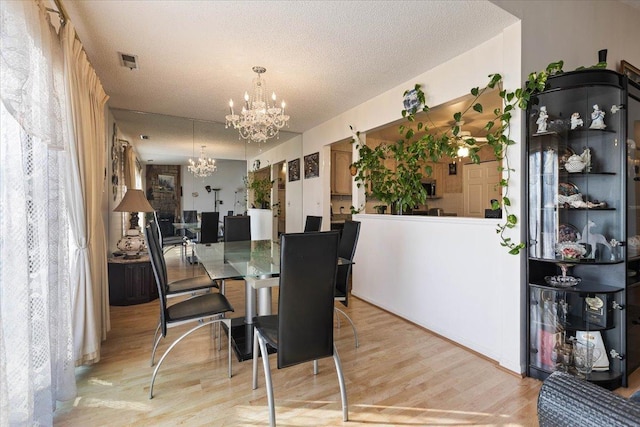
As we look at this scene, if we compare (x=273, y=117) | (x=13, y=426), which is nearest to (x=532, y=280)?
(x=273, y=117)

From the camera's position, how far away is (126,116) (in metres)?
4.32

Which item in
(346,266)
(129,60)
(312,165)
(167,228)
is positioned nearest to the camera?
(346,266)

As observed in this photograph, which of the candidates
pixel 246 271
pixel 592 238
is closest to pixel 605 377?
pixel 592 238

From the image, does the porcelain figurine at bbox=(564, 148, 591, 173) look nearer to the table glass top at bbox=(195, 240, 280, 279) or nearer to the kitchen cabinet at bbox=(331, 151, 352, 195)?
the table glass top at bbox=(195, 240, 280, 279)

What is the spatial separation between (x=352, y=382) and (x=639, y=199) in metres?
2.44

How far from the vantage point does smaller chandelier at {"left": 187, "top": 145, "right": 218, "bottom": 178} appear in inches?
197

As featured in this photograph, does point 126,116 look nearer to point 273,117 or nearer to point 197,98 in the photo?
point 197,98

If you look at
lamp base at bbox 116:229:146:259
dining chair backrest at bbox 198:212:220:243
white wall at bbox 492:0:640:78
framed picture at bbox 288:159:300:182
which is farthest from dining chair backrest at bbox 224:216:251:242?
white wall at bbox 492:0:640:78

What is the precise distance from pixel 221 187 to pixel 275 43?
3.17 m

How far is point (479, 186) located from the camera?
19.8ft

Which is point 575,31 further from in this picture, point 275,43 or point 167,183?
point 167,183

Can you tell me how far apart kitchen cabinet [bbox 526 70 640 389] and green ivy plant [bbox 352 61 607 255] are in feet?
0.38

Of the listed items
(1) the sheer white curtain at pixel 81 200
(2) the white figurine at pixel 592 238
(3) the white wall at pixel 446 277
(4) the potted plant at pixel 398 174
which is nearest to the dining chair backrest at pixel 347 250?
(3) the white wall at pixel 446 277

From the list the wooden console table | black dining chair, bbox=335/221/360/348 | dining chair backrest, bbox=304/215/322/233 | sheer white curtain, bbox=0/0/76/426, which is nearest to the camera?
sheer white curtain, bbox=0/0/76/426
